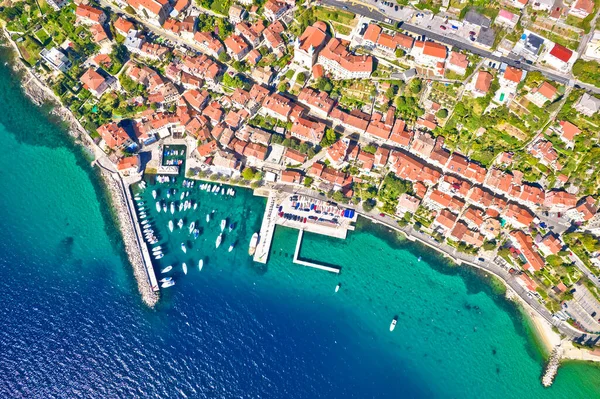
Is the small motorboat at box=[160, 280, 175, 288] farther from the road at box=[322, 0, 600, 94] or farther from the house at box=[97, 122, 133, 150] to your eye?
the road at box=[322, 0, 600, 94]

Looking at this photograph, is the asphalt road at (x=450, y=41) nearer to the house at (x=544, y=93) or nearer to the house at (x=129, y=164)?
the house at (x=544, y=93)

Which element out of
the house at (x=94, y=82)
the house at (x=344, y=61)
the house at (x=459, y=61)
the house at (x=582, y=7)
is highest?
the house at (x=582, y=7)

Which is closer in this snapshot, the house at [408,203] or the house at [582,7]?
the house at [582,7]

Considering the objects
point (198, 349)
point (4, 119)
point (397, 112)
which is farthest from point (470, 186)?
point (4, 119)

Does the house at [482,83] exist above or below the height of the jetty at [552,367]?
above

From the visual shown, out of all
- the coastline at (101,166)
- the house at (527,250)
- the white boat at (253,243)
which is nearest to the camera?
the house at (527,250)

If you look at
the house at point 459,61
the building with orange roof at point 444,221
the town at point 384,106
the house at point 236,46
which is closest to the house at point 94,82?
the town at point 384,106

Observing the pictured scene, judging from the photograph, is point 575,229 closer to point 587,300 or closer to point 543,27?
point 587,300

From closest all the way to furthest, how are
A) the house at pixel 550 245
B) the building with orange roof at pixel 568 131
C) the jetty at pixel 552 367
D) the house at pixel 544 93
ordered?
the jetty at pixel 552 367 → the house at pixel 550 245 → the building with orange roof at pixel 568 131 → the house at pixel 544 93
